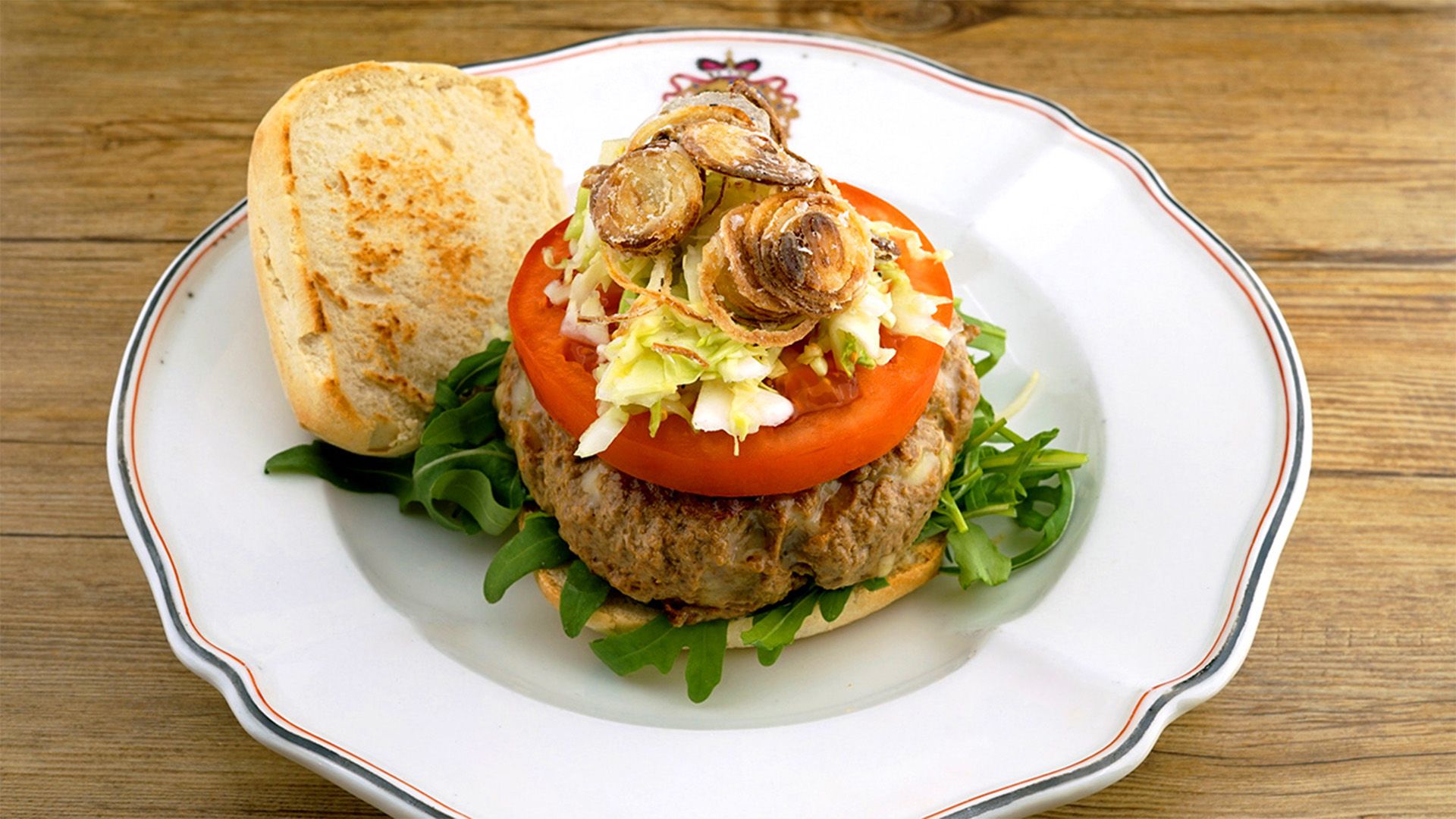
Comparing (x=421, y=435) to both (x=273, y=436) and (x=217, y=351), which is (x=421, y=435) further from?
(x=217, y=351)

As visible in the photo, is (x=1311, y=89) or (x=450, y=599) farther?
(x=1311, y=89)


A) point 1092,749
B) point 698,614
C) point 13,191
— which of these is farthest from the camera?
point 13,191

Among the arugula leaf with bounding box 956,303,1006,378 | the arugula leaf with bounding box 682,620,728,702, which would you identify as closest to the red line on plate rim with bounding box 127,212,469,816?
the arugula leaf with bounding box 682,620,728,702

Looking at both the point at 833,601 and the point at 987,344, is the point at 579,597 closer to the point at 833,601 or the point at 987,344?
the point at 833,601

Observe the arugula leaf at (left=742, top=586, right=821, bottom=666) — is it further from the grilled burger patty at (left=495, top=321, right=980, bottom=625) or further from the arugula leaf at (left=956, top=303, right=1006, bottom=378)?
the arugula leaf at (left=956, top=303, right=1006, bottom=378)

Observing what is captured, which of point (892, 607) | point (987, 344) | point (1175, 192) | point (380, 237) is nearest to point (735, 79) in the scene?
point (987, 344)

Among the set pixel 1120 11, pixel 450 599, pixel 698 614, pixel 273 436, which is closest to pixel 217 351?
pixel 273 436
